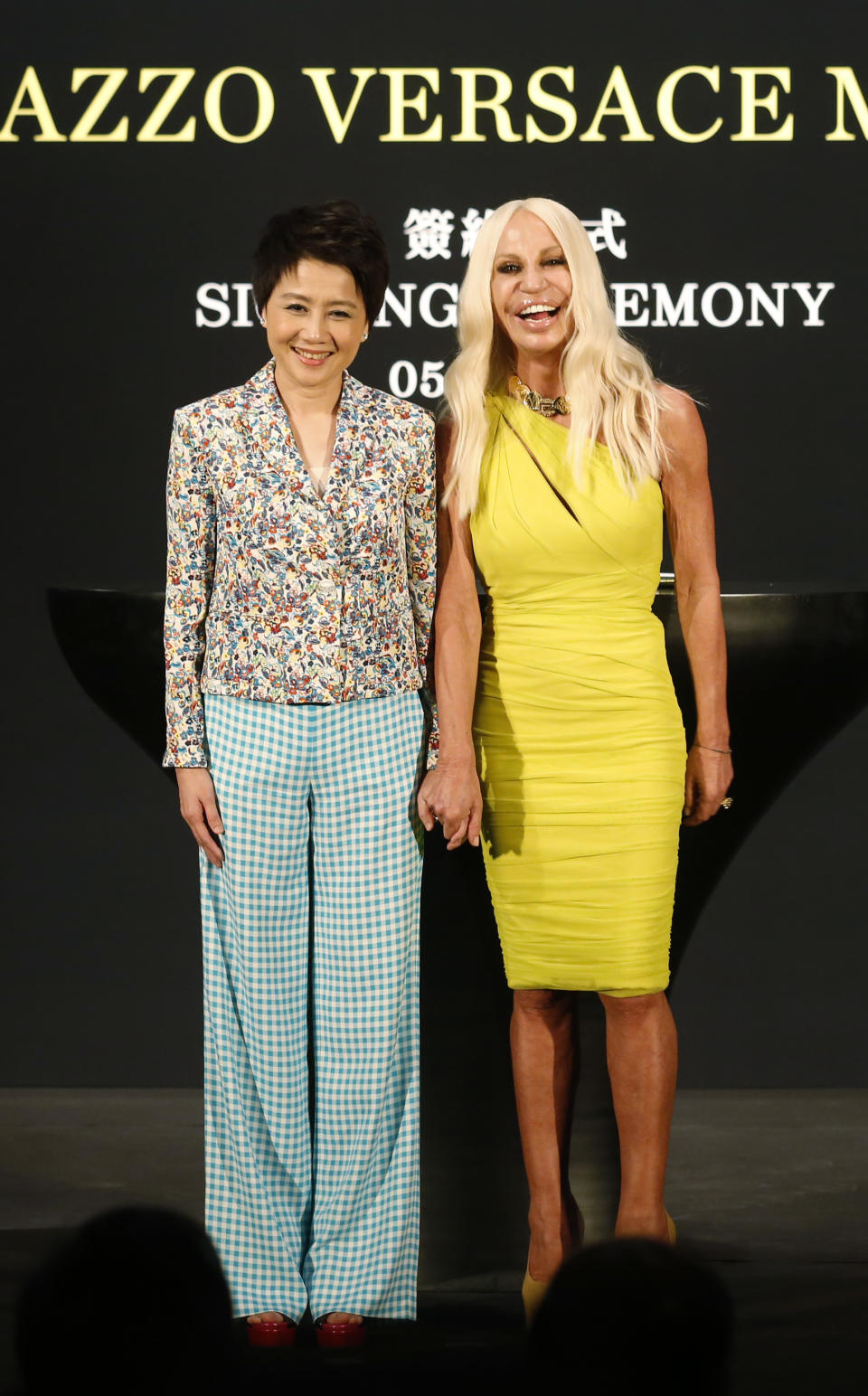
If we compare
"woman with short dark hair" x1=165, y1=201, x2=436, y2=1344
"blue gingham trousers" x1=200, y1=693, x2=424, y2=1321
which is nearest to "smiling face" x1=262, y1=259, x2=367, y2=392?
"woman with short dark hair" x1=165, y1=201, x2=436, y2=1344

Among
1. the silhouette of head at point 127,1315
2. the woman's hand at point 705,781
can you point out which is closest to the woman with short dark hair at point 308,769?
the woman's hand at point 705,781

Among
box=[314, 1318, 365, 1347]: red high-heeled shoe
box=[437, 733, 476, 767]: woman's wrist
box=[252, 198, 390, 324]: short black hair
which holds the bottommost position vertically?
box=[314, 1318, 365, 1347]: red high-heeled shoe

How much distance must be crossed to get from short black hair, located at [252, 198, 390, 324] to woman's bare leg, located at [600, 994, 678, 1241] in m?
0.94

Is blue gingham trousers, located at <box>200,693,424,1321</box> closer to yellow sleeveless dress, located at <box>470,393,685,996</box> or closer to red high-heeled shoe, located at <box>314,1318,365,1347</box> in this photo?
red high-heeled shoe, located at <box>314,1318,365,1347</box>

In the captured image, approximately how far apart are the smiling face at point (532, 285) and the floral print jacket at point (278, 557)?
191 millimetres

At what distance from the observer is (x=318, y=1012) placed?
2262 mm

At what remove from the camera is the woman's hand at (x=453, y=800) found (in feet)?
7.34

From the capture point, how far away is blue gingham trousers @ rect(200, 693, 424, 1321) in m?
2.20

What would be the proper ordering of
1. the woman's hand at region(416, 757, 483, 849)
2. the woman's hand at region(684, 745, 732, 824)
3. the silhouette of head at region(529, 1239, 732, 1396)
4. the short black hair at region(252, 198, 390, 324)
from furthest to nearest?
the woman's hand at region(684, 745, 732, 824), the woman's hand at region(416, 757, 483, 849), the short black hair at region(252, 198, 390, 324), the silhouette of head at region(529, 1239, 732, 1396)

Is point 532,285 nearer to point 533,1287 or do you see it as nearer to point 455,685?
point 455,685

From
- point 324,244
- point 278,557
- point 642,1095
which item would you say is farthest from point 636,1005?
point 324,244

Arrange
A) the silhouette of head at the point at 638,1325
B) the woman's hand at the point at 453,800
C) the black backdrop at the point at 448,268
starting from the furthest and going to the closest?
the black backdrop at the point at 448,268 < the woman's hand at the point at 453,800 < the silhouette of head at the point at 638,1325

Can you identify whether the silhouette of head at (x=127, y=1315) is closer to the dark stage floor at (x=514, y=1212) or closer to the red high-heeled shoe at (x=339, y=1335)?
the dark stage floor at (x=514, y=1212)

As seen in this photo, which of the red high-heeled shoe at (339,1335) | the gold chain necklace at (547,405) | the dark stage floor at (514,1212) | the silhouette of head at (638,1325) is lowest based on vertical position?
the dark stage floor at (514,1212)
